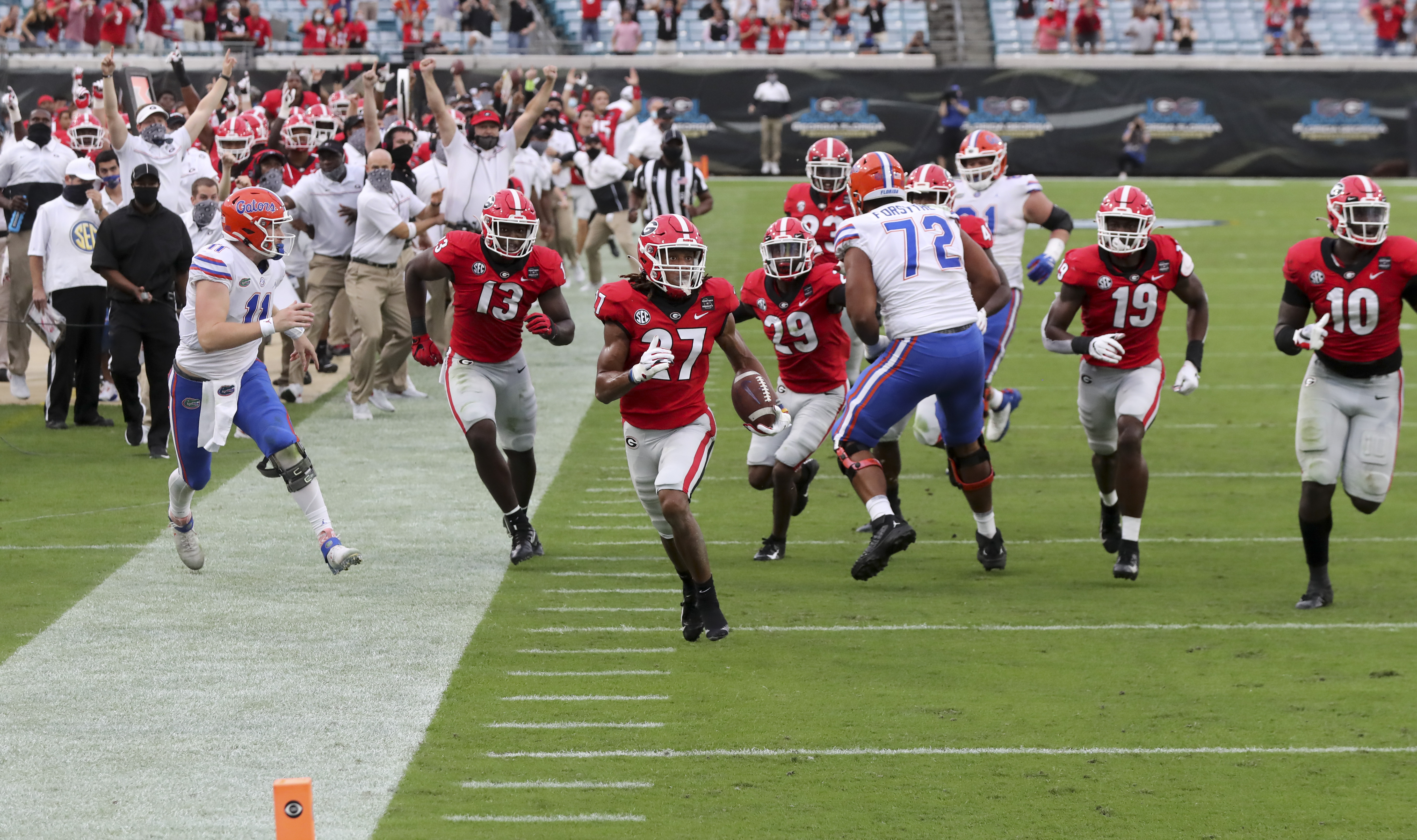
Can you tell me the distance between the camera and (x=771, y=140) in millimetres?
30359

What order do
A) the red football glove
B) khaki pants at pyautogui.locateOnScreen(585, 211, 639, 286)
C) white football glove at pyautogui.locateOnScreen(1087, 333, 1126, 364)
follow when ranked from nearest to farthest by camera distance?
white football glove at pyautogui.locateOnScreen(1087, 333, 1126, 364) → the red football glove → khaki pants at pyautogui.locateOnScreen(585, 211, 639, 286)

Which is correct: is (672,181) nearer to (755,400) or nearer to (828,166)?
(828,166)

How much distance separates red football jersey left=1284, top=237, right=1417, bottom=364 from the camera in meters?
6.98

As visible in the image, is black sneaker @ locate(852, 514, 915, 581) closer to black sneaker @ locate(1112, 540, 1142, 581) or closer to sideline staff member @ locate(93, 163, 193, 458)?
black sneaker @ locate(1112, 540, 1142, 581)

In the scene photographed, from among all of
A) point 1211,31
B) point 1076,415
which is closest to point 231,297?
point 1076,415

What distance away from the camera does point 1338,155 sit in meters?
30.7

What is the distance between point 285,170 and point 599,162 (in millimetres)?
4720

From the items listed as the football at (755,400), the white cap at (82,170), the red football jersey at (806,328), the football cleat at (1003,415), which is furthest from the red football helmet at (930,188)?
the white cap at (82,170)

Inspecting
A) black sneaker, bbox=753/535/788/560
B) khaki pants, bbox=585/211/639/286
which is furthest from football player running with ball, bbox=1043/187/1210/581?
khaki pants, bbox=585/211/639/286

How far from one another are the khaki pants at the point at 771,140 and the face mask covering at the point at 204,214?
20.5 metres

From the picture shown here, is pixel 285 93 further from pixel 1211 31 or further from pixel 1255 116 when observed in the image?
pixel 1211 31

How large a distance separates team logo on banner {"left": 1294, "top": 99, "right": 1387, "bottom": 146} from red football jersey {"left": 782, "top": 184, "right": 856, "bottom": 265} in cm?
2466

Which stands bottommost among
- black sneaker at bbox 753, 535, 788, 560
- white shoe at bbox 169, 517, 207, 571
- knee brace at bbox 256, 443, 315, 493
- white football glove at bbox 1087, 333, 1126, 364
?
black sneaker at bbox 753, 535, 788, 560

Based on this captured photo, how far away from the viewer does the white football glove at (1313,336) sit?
690 cm
